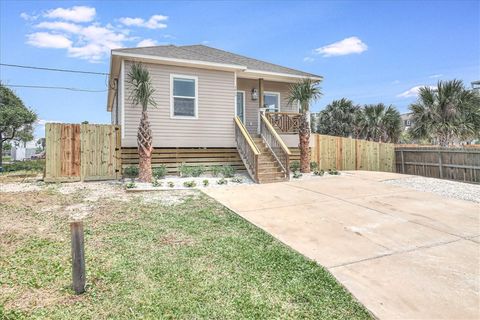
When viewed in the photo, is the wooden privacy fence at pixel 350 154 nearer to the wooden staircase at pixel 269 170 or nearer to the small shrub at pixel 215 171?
the wooden staircase at pixel 269 170

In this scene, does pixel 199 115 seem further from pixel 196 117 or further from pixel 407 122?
pixel 407 122

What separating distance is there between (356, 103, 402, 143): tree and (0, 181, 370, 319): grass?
23.7 metres

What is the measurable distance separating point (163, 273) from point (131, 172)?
7.19 m

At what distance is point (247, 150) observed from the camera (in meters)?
10.5

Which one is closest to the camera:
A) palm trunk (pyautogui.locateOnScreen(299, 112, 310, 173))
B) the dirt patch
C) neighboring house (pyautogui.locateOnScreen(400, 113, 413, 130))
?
the dirt patch

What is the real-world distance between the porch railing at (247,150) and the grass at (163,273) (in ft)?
14.1

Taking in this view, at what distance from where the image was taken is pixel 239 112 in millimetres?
13625

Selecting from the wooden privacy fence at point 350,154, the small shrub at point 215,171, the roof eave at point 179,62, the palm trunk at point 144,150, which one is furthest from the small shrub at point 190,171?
the wooden privacy fence at point 350,154

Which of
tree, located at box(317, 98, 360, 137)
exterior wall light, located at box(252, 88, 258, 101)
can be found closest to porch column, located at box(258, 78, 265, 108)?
exterior wall light, located at box(252, 88, 258, 101)

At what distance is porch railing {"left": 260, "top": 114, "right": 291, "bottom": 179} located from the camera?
10047 mm

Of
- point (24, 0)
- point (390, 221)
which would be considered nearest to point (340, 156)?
point (390, 221)

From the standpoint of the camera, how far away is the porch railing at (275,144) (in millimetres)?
10047

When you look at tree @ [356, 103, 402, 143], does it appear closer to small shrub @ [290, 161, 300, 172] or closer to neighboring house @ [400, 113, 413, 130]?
neighboring house @ [400, 113, 413, 130]

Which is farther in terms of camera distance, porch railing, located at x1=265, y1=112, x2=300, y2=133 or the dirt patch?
porch railing, located at x1=265, y1=112, x2=300, y2=133
